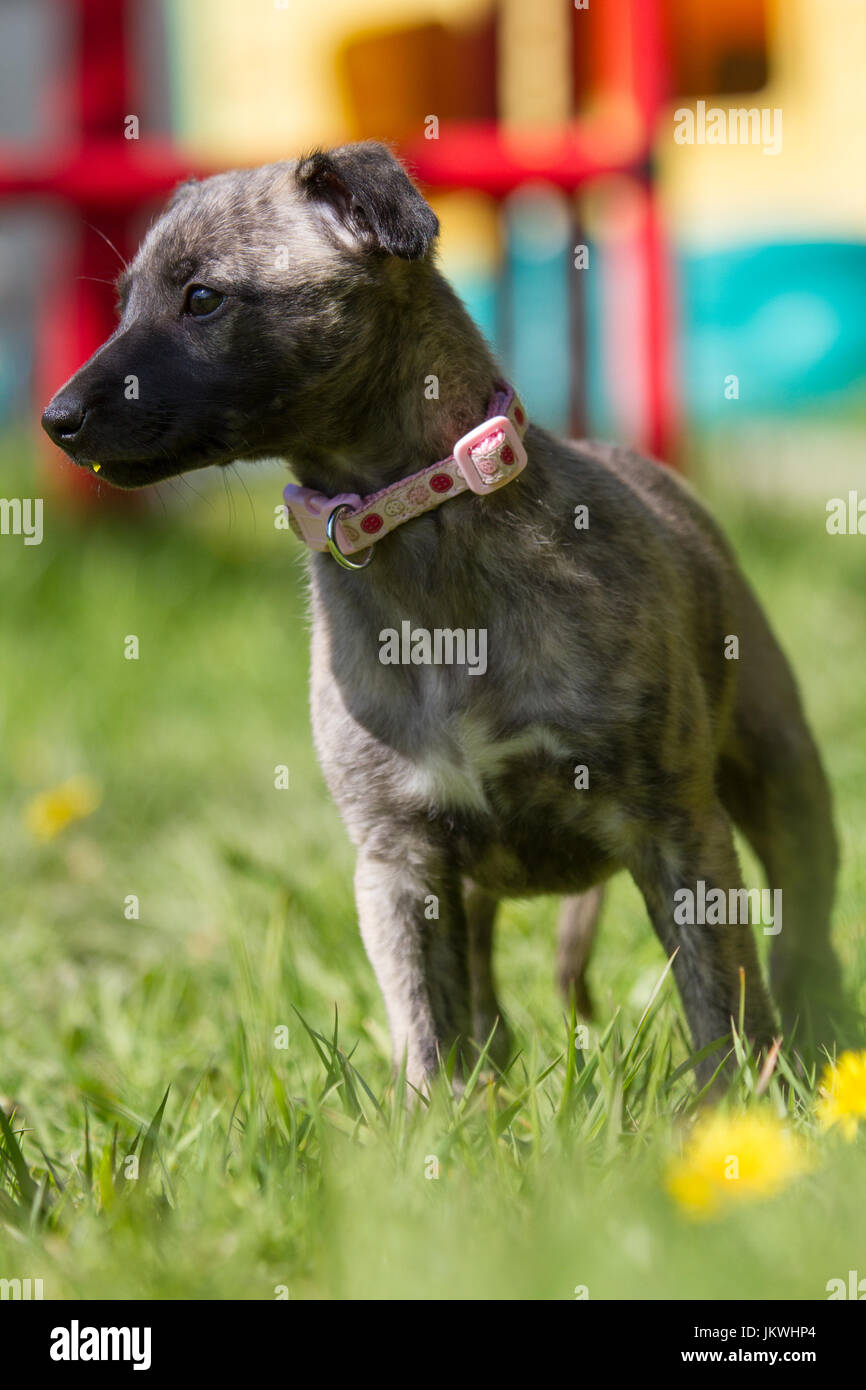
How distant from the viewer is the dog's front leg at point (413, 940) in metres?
2.71

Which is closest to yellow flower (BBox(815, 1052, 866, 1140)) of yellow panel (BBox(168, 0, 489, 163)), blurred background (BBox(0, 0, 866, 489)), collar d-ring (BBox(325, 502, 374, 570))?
collar d-ring (BBox(325, 502, 374, 570))

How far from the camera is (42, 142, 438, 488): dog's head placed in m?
2.53

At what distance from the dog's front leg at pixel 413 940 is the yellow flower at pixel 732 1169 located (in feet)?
2.61

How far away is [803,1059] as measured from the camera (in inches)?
106

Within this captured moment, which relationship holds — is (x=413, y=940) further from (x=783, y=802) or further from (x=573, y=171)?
(x=573, y=171)

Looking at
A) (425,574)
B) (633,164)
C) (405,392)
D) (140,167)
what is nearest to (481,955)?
(425,574)

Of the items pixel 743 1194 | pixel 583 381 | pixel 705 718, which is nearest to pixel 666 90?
pixel 583 381

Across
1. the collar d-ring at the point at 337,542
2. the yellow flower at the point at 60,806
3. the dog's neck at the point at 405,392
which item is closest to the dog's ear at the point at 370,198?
the dog's neck at the point at 405,392

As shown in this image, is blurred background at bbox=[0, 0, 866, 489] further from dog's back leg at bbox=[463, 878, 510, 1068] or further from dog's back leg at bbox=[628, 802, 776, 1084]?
dog's back leg at bbox=[628, 802, 776, 1084]

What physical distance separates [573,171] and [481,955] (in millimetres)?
4210

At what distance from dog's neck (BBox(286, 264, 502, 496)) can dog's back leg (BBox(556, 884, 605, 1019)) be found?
110 cm

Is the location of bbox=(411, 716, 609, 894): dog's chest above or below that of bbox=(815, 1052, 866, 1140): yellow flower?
above

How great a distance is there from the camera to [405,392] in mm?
2607

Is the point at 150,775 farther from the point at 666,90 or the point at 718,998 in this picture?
the point at 666,90
